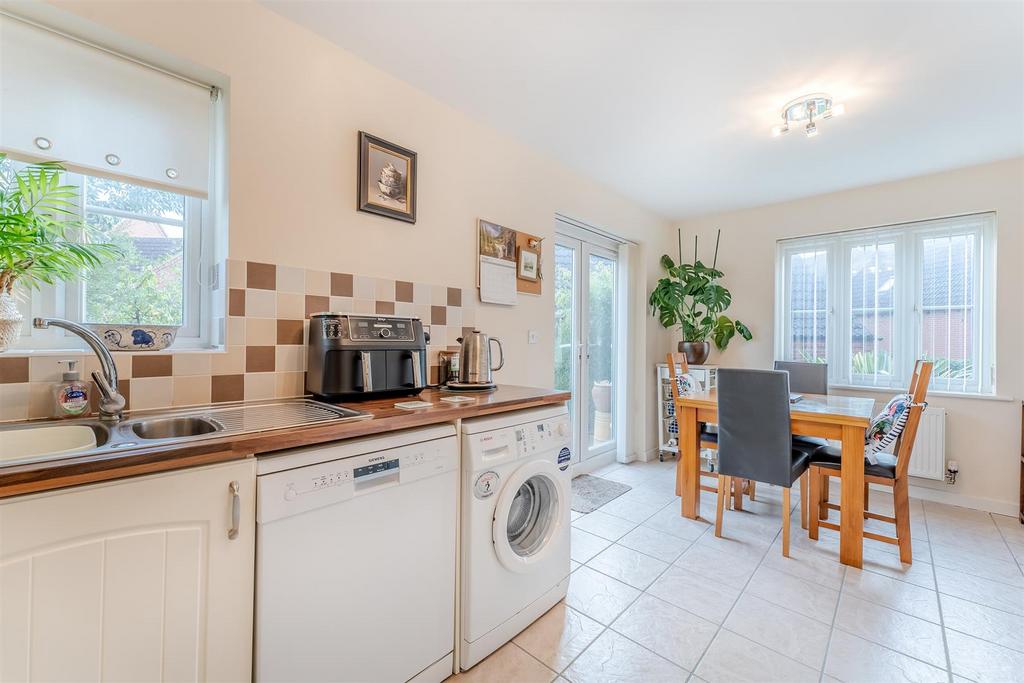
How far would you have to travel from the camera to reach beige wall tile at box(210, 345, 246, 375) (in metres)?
1.44

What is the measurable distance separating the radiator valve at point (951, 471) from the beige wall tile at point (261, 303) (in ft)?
14.4

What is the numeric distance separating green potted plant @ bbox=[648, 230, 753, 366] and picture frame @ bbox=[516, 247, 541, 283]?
5.29 ft

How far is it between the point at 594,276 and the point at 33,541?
3452mm

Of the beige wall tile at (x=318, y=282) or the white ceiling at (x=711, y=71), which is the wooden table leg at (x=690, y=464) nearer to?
the white ceiling at (x=711, y=71)

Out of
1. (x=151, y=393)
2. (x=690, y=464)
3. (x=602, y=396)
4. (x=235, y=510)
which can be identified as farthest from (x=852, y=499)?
(x=151, y=393)

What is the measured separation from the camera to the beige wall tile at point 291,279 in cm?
160

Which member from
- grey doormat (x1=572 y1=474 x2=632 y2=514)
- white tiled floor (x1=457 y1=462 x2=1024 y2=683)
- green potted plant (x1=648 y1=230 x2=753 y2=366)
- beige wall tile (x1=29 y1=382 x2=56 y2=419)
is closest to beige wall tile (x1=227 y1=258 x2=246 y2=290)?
beige wall tile (x1=29 y1=382 x2=56 y2=419)

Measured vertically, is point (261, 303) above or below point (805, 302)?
below

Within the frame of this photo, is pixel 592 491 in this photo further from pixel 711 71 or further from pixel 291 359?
pixel 711 71

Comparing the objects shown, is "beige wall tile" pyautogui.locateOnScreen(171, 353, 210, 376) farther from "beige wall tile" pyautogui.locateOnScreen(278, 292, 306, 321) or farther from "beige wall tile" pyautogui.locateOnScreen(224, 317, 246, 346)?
"beige wall tile" pyautogui.locateOnScreen(278, 292, 306, 321)

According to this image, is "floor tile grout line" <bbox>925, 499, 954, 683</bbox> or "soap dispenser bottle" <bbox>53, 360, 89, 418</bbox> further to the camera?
"floor tile grout line" <bbox>925, 499, 954, 683</bbox>

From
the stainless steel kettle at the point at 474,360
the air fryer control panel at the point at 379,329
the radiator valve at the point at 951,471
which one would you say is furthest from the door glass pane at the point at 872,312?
the air fryer control panel at the point at 379,329

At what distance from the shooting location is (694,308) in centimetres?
395

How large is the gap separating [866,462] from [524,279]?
215 centimetres
